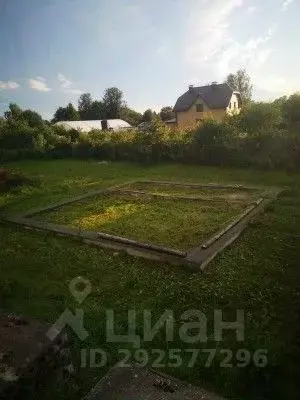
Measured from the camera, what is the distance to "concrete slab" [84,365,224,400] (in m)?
3.12

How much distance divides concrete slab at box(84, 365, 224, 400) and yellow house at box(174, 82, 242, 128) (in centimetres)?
3600

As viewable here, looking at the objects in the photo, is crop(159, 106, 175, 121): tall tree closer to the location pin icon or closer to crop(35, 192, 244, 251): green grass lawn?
crop(35, 192, 244, 251): green grass lawn

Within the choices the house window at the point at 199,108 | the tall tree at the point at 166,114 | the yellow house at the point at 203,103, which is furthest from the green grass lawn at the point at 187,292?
the tall tree at the point at 166,114

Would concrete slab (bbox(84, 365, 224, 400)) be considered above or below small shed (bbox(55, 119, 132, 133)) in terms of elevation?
below

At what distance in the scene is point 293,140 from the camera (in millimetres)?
14648

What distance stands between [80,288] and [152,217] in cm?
388

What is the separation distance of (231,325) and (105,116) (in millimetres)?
65790

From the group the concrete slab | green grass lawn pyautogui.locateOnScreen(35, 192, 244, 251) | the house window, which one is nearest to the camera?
the concrete slab

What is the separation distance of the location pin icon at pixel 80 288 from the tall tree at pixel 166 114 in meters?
49.9

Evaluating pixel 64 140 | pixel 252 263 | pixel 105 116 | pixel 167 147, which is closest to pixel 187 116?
pixel 64 140

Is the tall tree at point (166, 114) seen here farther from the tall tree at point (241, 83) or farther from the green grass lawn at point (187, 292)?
the green grass lawn at point (187, 292)

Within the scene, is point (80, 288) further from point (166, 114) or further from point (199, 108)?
point (166, 114)

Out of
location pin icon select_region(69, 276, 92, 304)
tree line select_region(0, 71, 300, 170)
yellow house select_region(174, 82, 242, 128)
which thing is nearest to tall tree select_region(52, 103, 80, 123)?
yellow house select_region(174, 82, 242, 128)

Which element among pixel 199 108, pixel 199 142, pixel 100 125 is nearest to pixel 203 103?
pixel 199 108
